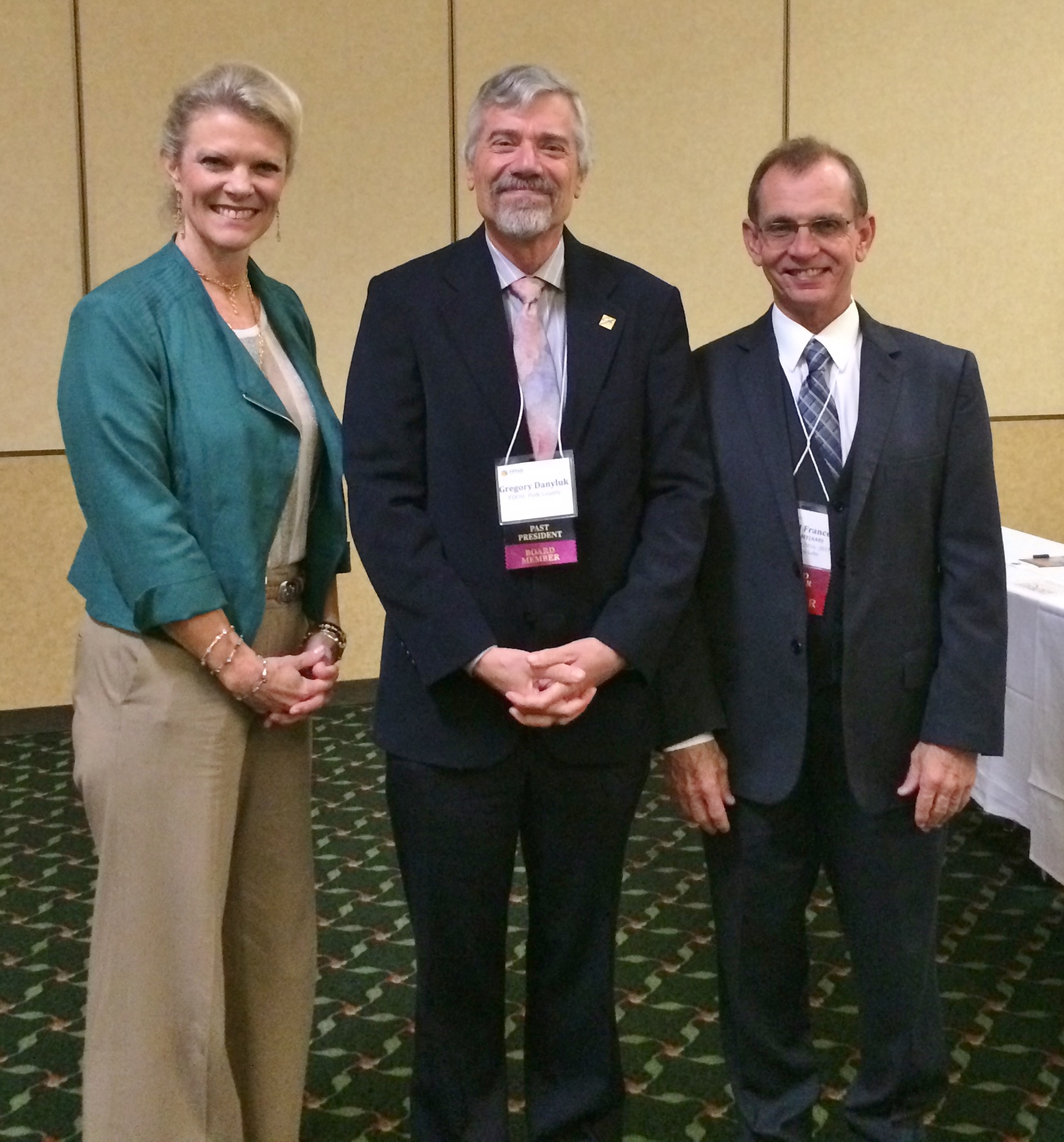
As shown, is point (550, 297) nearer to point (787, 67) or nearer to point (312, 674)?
point (312, 674)

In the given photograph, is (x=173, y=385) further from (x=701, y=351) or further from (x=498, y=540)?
(x=701, y=351)

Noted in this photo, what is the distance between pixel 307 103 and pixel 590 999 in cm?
412

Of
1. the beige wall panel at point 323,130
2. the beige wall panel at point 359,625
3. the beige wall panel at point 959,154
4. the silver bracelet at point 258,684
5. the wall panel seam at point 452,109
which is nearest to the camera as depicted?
the silver bracelet at point 258,684

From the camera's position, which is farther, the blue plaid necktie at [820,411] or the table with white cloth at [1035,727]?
the table with white cloth at [1035,727]

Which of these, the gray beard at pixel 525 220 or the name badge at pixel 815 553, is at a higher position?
the gray beard at pixel 525 220

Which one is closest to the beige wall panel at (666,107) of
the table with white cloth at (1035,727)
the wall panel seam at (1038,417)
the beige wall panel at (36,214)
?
the wall panel seam at (1038,417)

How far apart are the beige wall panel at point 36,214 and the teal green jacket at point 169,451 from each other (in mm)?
3302

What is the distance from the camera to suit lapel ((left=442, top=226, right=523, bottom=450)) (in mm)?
1852

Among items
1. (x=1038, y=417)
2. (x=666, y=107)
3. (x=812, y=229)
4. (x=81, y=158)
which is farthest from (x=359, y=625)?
(x=812, y=229)

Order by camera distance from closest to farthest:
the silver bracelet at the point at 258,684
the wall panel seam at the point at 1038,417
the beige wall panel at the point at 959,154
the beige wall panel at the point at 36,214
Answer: the silver bracelet at the point at 258,684 < the beige wall panel at the point at 36,214 < the beige wall panel at the point at 959,154 < the wall panel seam at the point at 1038,417

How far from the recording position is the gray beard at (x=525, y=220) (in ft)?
5.99

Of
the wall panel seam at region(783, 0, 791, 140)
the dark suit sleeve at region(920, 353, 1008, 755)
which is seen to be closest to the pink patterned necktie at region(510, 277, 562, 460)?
the dark suit sleeve at region(920, 353, 1008, 755)

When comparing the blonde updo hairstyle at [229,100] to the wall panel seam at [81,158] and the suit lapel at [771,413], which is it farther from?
the wall panel seam at [81,158]

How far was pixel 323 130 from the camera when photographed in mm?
5152
